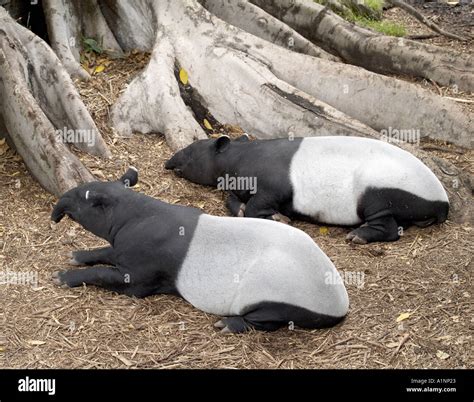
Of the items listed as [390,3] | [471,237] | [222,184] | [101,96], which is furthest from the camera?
[390,3]

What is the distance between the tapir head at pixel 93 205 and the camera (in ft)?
25.0

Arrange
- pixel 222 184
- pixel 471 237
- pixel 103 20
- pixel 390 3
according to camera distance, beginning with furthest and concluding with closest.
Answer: pixel 390 3 < pixel 103 20 < pixel 222 184 < pixel 471 237

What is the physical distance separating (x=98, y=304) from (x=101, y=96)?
391cm

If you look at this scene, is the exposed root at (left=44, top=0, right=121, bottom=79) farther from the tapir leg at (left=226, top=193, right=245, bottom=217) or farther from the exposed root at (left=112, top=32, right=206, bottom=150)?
the tapir leg at (left=226, top=193, right=245, bottom=217)

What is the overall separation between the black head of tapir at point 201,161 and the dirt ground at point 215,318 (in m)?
1.02

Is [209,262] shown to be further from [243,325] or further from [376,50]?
[376,50]

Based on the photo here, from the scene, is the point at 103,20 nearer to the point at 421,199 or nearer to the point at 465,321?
the point at 421,199

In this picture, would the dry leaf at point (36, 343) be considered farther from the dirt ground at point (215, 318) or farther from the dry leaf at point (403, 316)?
the dry leaf at point (403, 316)

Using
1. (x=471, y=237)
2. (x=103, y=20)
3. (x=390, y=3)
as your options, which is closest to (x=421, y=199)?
(x=471, y=237)

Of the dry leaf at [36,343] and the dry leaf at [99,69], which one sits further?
the dry leaf at [99,69]

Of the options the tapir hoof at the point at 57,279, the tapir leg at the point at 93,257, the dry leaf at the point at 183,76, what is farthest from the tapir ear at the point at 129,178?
the dry leaf at the point at 183,76

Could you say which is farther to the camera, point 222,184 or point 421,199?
point 222,184

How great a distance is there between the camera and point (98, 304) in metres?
7.10

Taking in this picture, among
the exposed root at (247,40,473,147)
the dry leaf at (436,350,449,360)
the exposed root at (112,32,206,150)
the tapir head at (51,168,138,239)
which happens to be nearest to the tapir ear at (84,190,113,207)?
the tapir head at (51,168,138,239)
